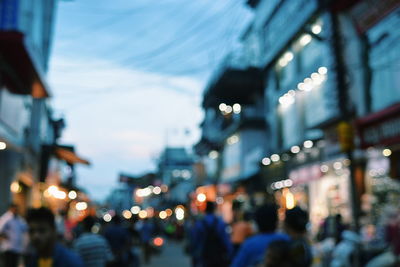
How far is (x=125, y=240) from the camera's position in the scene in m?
9.50

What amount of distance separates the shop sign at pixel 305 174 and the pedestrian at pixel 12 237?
11901 millimetres

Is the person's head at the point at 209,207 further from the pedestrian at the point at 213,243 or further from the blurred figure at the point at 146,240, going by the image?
the blurred figure at the point at 146,240

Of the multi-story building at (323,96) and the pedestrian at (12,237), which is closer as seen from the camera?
the pedestrian at (12,237)

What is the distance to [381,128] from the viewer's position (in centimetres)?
1311

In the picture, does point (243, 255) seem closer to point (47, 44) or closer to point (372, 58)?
point (372, 58)

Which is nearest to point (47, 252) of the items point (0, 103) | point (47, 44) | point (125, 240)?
point (125, 240)

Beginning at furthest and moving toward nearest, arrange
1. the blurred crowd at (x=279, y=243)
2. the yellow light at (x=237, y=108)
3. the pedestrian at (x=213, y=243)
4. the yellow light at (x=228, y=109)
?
1. the yellow light at (x=228, y=109)
2. the yellow light at (x=237, y=108)
3. the pedestrian at (x=213, y=243)
4. the blurred crowd at (x=279, y=243)

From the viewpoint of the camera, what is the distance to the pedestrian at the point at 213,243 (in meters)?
7.69

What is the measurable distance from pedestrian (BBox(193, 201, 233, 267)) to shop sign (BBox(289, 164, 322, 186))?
39.4 ft

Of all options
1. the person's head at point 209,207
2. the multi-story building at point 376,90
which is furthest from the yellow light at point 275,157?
the person's head at point 209,207

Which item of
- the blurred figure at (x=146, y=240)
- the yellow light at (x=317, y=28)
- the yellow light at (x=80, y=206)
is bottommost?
the blurred figure at (x=146, y=240)

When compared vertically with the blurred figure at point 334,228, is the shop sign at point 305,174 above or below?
above

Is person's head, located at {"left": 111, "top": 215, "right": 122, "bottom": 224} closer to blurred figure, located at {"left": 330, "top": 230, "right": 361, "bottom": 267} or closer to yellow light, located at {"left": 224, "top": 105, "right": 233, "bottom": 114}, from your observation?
blurred figure, located at {"left": 330, "top": 230, "right": 361, "bottom": 267}

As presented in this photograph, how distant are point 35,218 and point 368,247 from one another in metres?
8.35
